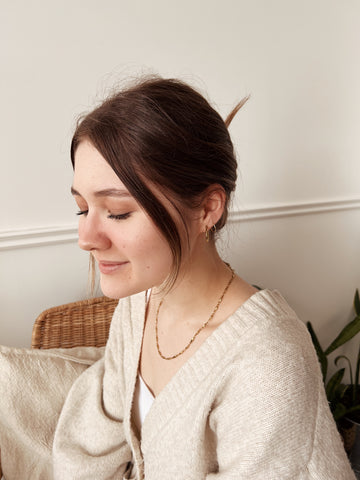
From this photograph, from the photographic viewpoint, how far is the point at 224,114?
4.46 feet

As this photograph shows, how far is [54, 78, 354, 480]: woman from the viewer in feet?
2.09

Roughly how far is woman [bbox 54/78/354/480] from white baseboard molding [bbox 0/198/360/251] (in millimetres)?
556

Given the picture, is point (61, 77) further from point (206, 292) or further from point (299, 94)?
point (299, 94)

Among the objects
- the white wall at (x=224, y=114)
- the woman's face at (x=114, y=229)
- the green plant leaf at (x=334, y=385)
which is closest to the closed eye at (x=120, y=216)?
the woman's face at (x=114, y=229)

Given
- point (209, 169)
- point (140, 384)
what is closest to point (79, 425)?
point (140, 384)

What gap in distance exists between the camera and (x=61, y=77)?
112 cm

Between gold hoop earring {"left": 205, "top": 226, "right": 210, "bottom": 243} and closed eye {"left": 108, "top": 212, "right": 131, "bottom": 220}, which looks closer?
closed eye {"left": 108, "top": 212, "right": 131, "bottom": 220}

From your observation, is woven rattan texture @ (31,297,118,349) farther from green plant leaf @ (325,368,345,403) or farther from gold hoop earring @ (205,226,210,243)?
green plant leaf @ (325,368,345,403)

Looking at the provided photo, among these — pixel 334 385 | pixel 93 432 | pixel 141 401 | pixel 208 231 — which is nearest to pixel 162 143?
pixel 208 231

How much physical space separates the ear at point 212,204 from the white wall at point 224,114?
673mm

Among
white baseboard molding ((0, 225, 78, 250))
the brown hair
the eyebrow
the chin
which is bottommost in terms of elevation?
white baseboard molding ((0, 225, 78, 250))

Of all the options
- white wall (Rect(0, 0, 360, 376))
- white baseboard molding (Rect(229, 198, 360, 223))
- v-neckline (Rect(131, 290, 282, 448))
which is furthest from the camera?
white baseboard molding (Rect(229, 198, 360, 223))

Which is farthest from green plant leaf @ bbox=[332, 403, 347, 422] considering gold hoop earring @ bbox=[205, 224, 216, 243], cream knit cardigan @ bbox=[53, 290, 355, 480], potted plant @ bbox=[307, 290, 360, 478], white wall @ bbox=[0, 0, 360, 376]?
gold hoop earring @ bbox=[205, 224, 216, 243]

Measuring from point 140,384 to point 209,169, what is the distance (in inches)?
23.8
